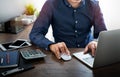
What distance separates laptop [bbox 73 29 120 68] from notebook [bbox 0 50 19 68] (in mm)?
401

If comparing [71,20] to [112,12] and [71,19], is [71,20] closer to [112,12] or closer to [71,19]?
[71,19]

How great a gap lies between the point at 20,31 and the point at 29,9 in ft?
1.60

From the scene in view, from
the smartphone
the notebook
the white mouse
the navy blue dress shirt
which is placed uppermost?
the navy blue dress shirt

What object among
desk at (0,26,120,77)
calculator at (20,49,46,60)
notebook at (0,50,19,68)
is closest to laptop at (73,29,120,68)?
desk at (0,26,120,77)

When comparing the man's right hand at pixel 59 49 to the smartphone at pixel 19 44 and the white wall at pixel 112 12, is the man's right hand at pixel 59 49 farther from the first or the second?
the white wall at pixel 112 12

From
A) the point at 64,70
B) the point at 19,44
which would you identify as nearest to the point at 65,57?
the point at 64,70

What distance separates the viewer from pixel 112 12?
240cm

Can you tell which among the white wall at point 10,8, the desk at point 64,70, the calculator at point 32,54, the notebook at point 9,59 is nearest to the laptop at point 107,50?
the desk at point 64,70

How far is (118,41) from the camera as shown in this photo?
3.63ft

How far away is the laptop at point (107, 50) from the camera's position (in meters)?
1.02

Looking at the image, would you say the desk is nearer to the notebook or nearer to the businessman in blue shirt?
the notebook

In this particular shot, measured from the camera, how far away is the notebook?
3.73 feet

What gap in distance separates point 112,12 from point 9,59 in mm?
1582

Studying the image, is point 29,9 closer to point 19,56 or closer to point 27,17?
point 27,17
